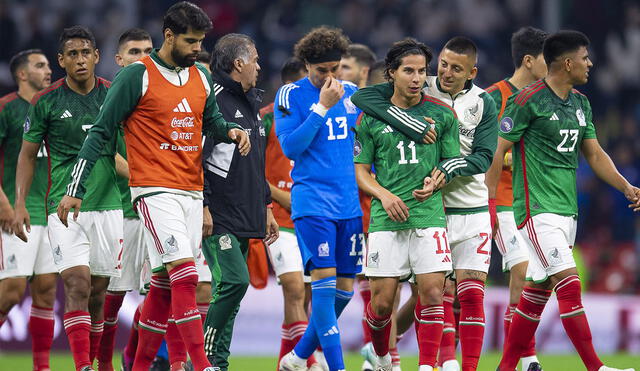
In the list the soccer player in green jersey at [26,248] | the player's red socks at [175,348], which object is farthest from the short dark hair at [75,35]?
the player's red socks at [175,348]

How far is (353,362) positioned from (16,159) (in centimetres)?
463

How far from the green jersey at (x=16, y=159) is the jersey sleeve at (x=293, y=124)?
91.3 inches

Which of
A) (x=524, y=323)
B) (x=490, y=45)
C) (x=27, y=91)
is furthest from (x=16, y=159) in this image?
(x=490, y=45)

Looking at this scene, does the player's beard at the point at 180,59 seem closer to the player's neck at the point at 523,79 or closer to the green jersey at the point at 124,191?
the green jersey at the point at 124,191

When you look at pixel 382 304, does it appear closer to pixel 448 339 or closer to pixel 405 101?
pixel 448 339

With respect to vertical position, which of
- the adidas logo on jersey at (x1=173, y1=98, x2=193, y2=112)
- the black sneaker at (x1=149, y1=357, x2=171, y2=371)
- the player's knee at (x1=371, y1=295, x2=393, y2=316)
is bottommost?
the black sneaker at (x1=149, y1=357, x2=171, y2=371)

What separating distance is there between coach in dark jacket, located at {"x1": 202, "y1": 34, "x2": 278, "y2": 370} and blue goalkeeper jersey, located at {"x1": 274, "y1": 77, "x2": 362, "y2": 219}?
0.23 metres

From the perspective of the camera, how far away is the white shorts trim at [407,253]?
783 centimetres

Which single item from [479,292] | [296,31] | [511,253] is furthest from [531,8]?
[479,292]

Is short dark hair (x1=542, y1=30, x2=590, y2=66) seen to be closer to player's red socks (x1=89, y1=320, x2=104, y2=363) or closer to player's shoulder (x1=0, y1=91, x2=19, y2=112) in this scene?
player's red socks (x1=89, y1=320, x2=104, y2=363)

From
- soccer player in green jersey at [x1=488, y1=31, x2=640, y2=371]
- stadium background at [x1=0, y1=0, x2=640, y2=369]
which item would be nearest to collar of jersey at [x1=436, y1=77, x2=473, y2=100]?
soccer player in green jersey at [x1=488, y1=31, x2=640, y2=371]

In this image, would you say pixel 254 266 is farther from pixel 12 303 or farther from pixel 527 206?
pixel 527 206

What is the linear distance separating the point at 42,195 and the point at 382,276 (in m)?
3.59

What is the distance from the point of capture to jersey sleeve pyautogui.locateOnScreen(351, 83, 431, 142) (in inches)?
311
